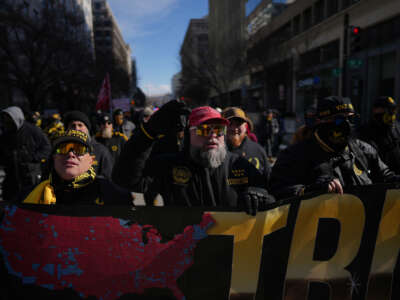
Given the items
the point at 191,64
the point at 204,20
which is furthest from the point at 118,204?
the point at 204,20

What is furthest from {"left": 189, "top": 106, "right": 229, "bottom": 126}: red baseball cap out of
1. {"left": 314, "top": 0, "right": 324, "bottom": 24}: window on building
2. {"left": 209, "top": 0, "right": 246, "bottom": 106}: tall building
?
{"left": 209, "top": 0, "right": 246, "bottom": 106}: tall building

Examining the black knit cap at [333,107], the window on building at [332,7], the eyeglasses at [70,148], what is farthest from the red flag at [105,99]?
the window on building at [332,7]

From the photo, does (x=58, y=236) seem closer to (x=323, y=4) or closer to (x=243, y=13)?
(x=323, y=4)

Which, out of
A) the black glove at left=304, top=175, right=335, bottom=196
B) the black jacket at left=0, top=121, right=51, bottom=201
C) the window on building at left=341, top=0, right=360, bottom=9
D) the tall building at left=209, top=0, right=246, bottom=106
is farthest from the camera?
the tall building at left=209, top=0, right=246, bottom=106

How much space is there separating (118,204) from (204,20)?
11425 cm

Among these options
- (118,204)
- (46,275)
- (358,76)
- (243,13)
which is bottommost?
(46,275)

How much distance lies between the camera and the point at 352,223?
1968 mm

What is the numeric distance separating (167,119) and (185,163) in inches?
14.3

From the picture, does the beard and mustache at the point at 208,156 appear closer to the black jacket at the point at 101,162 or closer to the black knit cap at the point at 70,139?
the black knit cap at the point at 70,139

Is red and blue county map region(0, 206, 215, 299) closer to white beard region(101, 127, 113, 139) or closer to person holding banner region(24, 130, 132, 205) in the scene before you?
person holding banner region(24, 130, 132, 205)

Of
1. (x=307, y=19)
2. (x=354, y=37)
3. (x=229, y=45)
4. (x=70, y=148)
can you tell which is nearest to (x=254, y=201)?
(x=70, y=148)

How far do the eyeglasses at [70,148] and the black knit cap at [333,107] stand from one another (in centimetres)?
203

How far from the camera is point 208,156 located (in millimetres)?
2166

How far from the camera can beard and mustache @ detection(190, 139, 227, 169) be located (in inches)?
85.3
